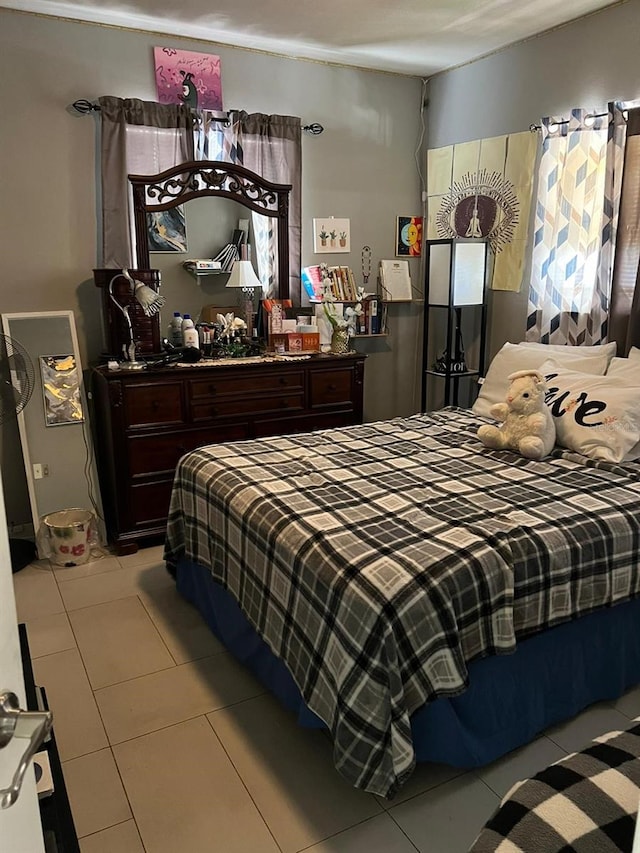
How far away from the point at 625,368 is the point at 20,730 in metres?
2.72

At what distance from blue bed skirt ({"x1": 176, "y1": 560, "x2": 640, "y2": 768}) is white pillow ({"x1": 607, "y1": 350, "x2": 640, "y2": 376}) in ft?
3.26

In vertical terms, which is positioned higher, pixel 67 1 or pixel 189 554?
pixel 67 1

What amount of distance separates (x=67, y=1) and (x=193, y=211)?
1086 millimetres

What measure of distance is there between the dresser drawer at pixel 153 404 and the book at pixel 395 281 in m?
1.66

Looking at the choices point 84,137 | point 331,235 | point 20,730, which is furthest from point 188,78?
point 20,730

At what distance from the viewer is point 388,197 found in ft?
14.0

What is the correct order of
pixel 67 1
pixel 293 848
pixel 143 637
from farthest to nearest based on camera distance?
pixel 67 1, pixel 143 637, pixel 293 848

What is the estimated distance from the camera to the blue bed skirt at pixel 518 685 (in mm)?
1801

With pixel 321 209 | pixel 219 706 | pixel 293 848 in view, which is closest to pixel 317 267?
pixel 321 209

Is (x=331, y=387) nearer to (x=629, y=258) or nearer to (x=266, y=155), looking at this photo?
(x=266, y=155)

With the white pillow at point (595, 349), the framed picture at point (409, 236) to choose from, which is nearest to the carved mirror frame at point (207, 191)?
the framed picture at point (409, 236)

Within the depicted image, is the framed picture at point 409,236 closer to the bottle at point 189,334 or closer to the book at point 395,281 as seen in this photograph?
the book at point 395,281

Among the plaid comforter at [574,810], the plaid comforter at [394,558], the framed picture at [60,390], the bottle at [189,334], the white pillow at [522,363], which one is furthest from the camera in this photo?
the bottle at [189,334]

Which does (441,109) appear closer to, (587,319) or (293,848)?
(587,319)
